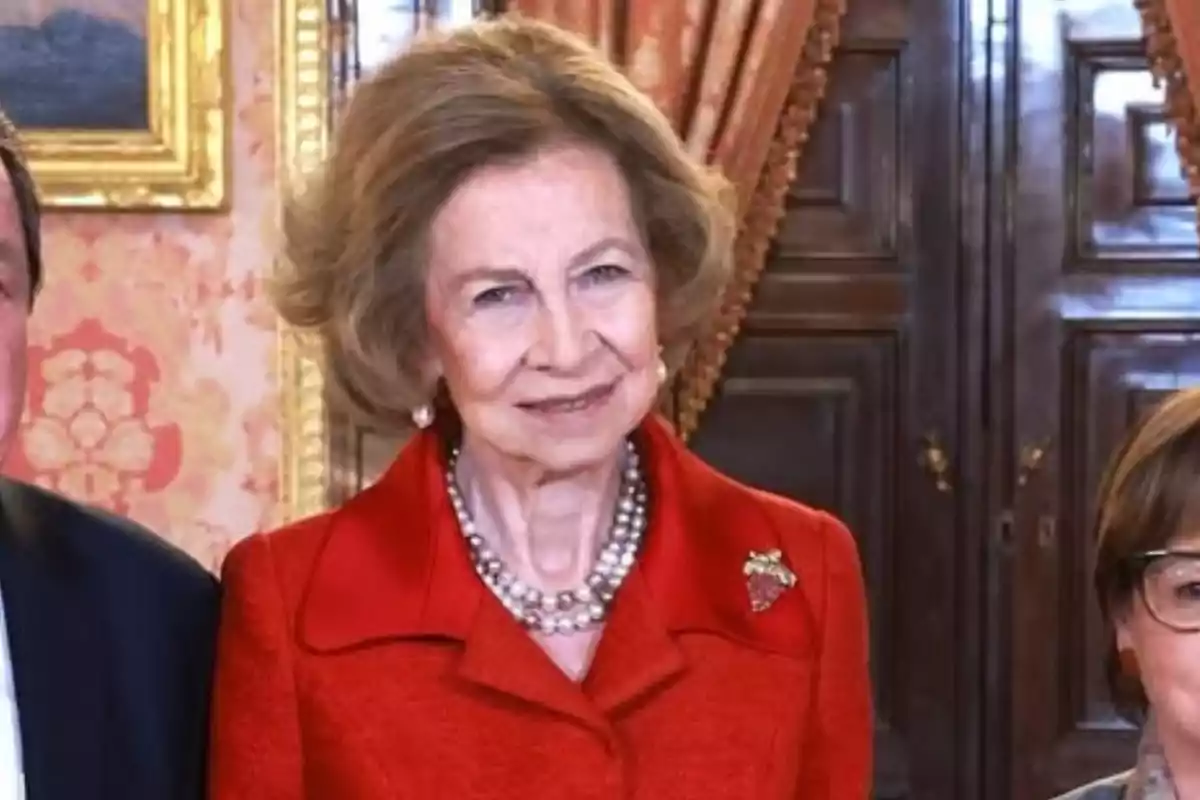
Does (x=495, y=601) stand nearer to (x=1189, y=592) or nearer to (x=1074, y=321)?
(x=1189, y=592)

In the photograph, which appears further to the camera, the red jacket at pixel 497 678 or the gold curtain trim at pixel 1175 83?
the gold curtain trim at pixel 1175 83

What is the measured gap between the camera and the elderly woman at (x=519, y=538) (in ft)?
4.70

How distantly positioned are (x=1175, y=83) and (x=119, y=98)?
72.2 inches

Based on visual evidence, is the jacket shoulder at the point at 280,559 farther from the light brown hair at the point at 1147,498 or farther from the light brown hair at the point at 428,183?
the light brown hair at the point at 1147,498

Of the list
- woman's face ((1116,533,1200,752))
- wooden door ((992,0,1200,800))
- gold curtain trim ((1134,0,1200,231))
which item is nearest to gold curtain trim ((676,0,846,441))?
wooden door ((992,0,1200,800))

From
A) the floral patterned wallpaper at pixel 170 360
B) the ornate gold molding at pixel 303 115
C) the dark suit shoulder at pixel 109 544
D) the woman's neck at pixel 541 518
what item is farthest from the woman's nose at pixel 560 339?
the floral patterned wallpaper at pixel 170 360

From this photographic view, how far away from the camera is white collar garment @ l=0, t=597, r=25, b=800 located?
138 cm

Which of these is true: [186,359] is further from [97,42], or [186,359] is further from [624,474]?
[624,474]

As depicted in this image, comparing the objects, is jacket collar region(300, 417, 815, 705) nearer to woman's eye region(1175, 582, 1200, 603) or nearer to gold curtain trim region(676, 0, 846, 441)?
woman's eye region(1175, 582, 1200, 603)

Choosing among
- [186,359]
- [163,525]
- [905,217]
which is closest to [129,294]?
[186,359]

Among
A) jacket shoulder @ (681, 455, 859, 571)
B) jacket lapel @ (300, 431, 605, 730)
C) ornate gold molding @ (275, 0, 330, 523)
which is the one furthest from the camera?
ornate gold molding @ (275, 0, 330, 523)

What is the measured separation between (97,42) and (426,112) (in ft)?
5.86

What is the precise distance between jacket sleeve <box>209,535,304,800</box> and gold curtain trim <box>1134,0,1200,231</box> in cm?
212

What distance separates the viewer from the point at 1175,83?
3.06 metres
